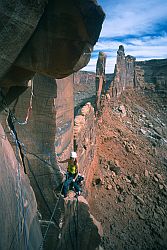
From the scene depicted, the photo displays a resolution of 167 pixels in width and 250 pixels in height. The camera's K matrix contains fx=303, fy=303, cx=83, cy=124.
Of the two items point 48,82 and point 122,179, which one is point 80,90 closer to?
point 122,179

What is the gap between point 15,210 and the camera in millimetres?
4535

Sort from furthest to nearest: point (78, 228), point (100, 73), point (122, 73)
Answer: point (122, 73) → point (100, 73) → point (78, 228)

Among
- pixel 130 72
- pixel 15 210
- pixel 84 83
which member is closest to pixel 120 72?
pixel 130 72

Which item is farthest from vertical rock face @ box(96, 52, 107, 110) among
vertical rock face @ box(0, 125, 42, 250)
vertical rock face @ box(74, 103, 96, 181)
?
vertical rock face @ box(0, 125, 42, 250)

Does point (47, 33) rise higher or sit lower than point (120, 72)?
lower

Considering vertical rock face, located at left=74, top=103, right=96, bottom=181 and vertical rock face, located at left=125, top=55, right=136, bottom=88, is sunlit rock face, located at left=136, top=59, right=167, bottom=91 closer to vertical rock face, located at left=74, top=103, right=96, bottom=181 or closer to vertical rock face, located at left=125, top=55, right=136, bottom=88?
vertical rock face, located at left=125, top=55, right=136, bottom=88

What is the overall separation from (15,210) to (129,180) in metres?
9.87

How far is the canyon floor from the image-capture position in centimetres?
1110

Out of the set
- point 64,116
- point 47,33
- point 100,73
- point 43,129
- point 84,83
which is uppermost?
point 47,33

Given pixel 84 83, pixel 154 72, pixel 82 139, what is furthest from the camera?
pixel 154 72

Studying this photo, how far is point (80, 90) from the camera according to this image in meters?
26.0

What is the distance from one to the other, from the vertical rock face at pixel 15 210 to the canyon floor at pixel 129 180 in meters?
4.78

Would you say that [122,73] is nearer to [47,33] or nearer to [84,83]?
[84,83]

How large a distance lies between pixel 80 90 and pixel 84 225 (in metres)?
19.1
